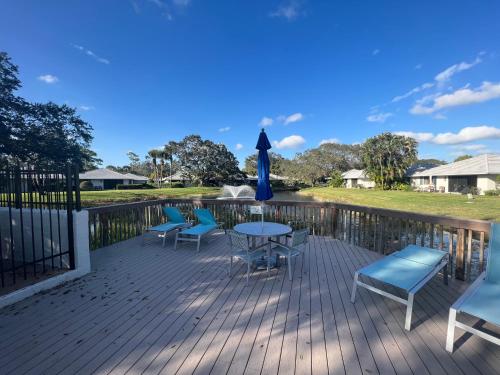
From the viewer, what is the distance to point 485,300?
1933 mm

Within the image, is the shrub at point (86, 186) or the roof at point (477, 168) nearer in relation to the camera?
the roof at point (477, 168)

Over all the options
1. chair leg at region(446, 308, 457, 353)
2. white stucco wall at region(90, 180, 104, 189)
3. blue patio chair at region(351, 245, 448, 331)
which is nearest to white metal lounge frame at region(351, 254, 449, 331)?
blue patio chair at region(351, 245, 448, 331)

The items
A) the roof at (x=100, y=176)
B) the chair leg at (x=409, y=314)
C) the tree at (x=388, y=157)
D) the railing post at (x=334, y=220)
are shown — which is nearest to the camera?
the chair leg at (x=409, y=314)

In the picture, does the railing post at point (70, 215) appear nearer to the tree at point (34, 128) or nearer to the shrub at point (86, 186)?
the tree at point (34, 128)

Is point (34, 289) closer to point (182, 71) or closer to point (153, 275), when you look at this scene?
point (153, 275)

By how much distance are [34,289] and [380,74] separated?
54.2 ft

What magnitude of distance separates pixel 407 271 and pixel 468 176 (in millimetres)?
30501

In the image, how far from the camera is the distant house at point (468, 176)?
2070cm

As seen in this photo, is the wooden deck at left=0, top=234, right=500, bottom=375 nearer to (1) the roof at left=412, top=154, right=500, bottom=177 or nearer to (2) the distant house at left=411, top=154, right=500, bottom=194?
(1) the roof at left=412, top=154, right=500, bottom=177

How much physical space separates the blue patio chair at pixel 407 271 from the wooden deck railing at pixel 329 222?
2.24 ft

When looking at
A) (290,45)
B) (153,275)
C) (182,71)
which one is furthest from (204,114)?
(153,275)

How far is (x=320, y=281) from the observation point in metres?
3.23

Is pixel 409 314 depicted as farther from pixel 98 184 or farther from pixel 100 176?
pixel 98 184

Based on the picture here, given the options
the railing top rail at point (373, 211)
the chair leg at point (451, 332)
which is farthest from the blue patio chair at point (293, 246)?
the railing top rail at point (373, 211)
